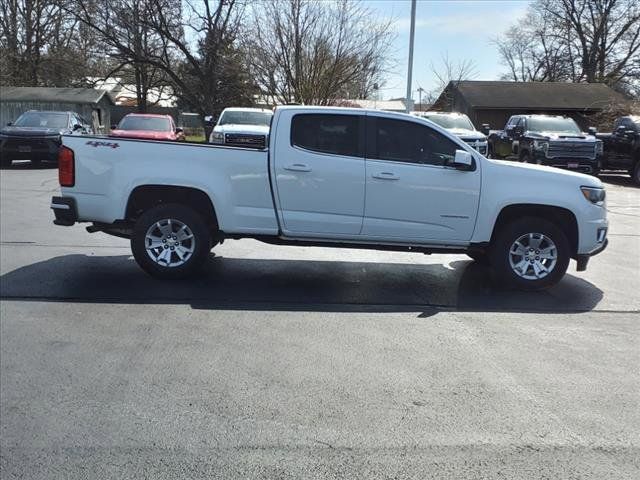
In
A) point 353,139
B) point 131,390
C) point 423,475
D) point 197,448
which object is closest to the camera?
point 423,475

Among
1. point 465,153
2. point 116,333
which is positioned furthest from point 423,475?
point 465,153

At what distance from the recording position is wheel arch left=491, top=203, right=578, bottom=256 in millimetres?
6695

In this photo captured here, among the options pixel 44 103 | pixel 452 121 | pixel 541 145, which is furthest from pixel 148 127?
pixel 44 103

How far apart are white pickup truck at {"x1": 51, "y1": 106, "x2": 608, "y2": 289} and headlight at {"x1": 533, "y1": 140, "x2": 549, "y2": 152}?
11690 millimetres

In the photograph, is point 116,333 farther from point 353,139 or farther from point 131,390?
point 353,139

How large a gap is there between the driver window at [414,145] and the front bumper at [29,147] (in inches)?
604

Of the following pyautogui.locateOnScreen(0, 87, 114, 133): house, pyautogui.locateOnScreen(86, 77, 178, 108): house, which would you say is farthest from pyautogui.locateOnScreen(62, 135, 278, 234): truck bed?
pyautogui.locateOnScreen(86, 77, 178, 108): house

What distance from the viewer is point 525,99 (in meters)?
37.8

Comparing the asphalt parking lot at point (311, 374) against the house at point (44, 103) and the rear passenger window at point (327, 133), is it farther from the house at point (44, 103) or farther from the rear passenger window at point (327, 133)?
the house at point (44, 103)

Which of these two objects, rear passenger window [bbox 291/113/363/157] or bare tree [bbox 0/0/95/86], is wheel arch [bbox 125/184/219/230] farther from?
bare tree [bbox 0/0/95/86]

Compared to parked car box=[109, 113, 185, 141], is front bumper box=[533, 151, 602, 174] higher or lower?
lower

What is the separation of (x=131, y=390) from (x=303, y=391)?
112 cm

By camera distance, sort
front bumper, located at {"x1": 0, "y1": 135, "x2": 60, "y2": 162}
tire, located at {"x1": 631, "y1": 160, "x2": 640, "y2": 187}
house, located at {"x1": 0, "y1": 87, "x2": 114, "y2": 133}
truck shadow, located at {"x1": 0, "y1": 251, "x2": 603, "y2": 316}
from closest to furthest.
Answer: truck shadow, located at {"x1": 0, "y1": 251, "x2": 603, "y2": 316}
tire, located at {"x1": 631, "y1": 160, "x2": 640, "y2": 187}
front bumper, located at {"x1": 0, "y1": 135, "x2": 60, "y2": 162}
house, located at {"x1": 0, "y1": 87, "x2": 114, "y2": 133}

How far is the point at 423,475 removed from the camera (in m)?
3.05
